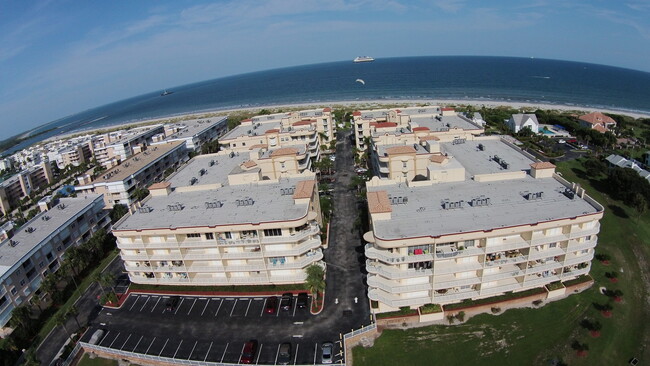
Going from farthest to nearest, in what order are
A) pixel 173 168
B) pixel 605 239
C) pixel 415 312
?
pixel 173 168 → pixel 605 239 → pixel 415 312

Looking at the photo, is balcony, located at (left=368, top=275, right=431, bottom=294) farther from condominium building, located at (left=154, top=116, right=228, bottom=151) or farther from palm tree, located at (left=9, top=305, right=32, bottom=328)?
condominium building, located at (left=154, top=116, right=228, bottom=151)

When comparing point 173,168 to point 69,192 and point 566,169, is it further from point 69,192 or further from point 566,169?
point 566,169

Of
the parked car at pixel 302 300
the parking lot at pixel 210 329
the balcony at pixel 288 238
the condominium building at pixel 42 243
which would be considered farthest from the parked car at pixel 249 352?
the condominium building at pixel 42 243

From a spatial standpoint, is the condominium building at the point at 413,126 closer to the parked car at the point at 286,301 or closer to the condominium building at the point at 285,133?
the condominium building at the point at 285,133

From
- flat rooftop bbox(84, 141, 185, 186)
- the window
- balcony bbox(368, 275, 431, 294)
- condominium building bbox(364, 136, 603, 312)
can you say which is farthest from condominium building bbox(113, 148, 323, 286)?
flat rooftop bbox(84, 141, 185, 186)

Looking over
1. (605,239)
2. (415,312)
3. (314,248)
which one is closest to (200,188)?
(314,248)

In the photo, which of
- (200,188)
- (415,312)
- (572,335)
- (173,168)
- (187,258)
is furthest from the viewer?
(173,168)

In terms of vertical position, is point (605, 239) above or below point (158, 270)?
below
